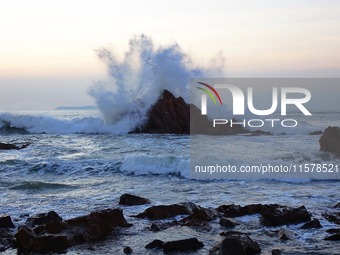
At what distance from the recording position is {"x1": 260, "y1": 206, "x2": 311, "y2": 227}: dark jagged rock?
27.1 ft

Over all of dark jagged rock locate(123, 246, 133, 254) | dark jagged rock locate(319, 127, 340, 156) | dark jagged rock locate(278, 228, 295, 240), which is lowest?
dark jagged rock locate(123, 246, 133, 254)

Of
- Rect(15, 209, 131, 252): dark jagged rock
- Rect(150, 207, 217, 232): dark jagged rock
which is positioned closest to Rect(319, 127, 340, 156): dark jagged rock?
Rect(150, 207, 217, 232): dark jagged rock

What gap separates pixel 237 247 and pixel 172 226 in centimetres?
219

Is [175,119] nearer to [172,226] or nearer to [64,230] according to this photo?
[172,226]

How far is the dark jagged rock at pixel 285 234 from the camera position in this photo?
734 cm

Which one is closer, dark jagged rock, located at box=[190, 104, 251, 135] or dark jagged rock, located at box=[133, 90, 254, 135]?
dark jagged rock, located at box=[190, 104, 251, 135]

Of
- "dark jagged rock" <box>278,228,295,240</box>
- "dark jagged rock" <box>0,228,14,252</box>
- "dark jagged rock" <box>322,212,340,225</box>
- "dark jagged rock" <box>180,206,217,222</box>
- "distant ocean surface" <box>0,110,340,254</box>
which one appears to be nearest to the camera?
"dark jagged rock" <box>0,228,14,252</box>

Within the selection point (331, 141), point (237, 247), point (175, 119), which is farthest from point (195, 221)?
point (175, 119)

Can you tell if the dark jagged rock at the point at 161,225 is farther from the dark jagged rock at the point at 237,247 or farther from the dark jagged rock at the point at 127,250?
the dark jagged rock at the point at 237,247

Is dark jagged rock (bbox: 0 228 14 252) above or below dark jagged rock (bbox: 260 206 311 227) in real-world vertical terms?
below

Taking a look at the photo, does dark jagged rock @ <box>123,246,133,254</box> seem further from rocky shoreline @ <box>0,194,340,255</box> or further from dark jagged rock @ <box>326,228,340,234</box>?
Result: dark jagged rock @ <box>326,228,340,234</box>

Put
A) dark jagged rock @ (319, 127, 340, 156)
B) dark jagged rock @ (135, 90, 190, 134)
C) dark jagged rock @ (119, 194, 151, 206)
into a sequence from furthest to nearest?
dark jagged rock @ (135, 90, 190, 134)
dark jagged rock @ (319, 127, 340, 156)
dark jagged rock @ (119, 194, 151, 206)

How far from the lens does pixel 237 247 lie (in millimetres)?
6305

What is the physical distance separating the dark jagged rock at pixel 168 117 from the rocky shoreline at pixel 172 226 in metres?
21.3
